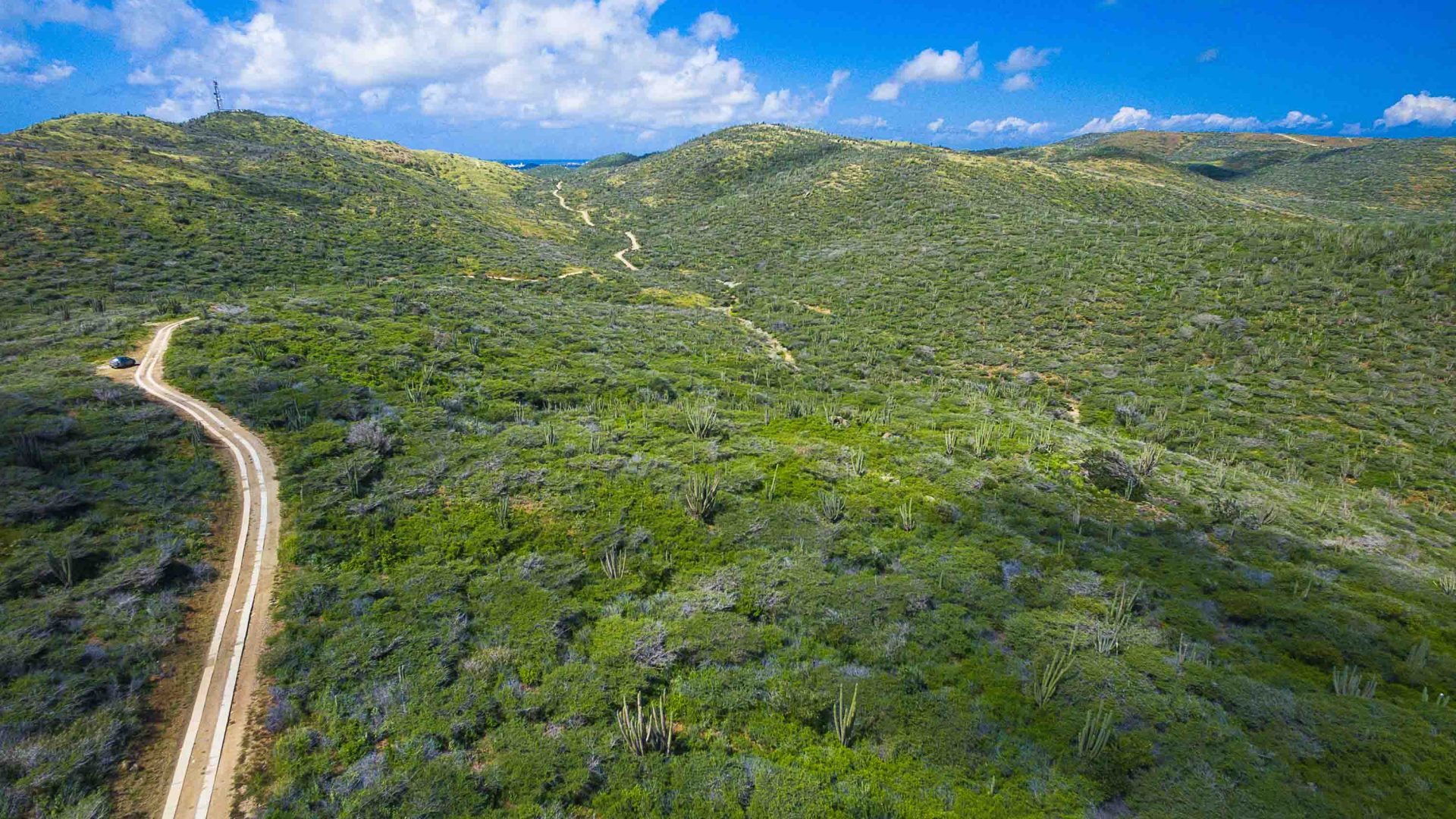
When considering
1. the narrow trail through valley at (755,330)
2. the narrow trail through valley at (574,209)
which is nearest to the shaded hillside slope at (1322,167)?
the narrow trail through valley at (755,330)

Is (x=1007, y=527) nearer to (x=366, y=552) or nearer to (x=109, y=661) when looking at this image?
(x=366, y=552)

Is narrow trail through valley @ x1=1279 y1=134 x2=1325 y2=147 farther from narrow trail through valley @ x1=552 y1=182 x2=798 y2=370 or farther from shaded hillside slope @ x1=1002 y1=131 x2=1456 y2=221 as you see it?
narrow trail through valley @ x1=552 y1=182 x2=798 y2=370

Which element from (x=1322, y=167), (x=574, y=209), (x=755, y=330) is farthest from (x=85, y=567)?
(x=1322, y=167)

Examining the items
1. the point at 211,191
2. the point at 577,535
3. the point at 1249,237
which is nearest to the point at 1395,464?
the point at 1249,237

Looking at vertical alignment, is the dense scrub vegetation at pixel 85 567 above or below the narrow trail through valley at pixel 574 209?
below

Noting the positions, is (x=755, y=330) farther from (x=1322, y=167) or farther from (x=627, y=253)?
(x=1322, y=167)

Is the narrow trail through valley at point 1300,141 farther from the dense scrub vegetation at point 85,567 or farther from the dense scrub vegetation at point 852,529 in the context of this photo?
the dense scrub vegetation at point 85,567

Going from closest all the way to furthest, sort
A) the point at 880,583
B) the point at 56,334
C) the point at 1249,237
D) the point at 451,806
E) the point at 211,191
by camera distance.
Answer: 1. the point at 451,806
2. the point at 880,583
3. the point at 56,334
4. the point at 1249,237
5. the point at 211,191
